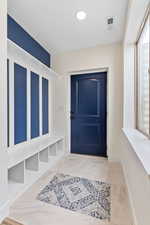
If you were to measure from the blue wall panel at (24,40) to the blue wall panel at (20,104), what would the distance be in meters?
0.44

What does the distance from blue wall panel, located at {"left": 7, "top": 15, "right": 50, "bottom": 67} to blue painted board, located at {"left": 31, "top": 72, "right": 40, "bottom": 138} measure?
0.49 meters

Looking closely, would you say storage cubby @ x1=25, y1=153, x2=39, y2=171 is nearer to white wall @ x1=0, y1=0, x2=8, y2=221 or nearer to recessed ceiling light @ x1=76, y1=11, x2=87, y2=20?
white wall @ x1=0, y1=0, x2=8, y2=221

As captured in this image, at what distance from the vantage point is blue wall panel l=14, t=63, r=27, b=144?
2230 millimetres

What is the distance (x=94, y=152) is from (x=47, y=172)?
1.32 m

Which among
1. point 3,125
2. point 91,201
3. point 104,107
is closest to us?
point 3,125

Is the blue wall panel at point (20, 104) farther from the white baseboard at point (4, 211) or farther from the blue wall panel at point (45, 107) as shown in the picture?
the white baseboard at point (4, 211)

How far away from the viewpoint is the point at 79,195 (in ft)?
5.94

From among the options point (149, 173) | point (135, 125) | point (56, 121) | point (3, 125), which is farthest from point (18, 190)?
point (135, 125)

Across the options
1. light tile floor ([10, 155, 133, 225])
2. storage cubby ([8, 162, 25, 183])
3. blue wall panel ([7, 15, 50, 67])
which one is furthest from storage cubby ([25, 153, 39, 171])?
blue wall panel ([7, 15, 50, 67])

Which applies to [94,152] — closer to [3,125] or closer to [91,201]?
[91,201]

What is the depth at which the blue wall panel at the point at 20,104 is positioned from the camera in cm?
223

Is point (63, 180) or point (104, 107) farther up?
point (104, 107)

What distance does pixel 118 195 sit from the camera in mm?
1795

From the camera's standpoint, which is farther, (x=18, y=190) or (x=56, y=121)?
(x=56, y=121)
